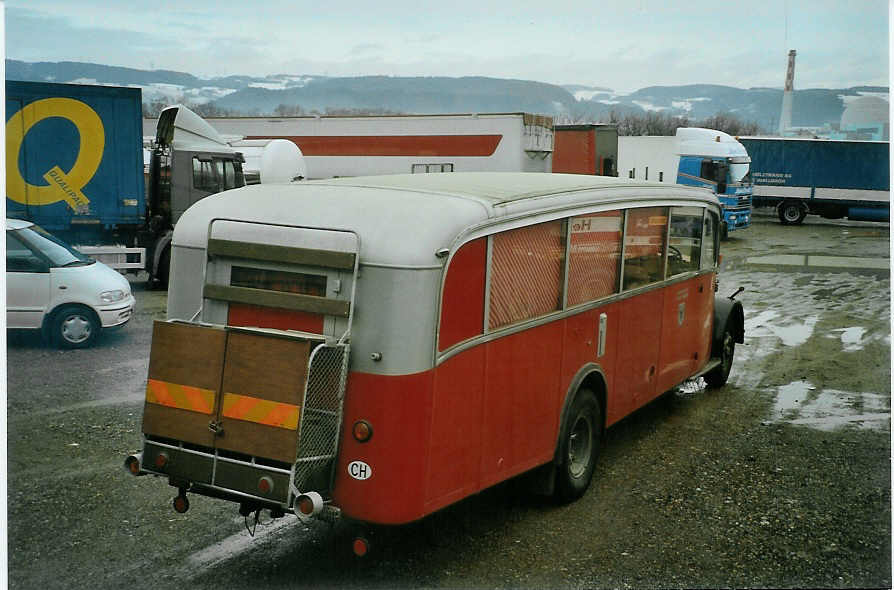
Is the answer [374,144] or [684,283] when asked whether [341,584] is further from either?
[374,144]

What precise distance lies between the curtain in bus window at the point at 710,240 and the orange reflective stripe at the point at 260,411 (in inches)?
210

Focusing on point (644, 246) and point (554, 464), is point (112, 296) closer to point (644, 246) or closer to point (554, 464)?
point (644, 246)

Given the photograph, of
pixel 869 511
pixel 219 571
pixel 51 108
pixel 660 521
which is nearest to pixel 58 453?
pixel 219 571

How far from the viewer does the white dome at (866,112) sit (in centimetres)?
872

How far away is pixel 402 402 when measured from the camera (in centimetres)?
491

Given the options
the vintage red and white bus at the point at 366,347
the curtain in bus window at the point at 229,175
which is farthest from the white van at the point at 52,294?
the vintage red and white bus at the point at 366,347

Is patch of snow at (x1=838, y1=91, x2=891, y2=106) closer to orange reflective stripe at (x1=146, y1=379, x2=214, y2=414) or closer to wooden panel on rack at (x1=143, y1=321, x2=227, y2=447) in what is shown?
wooden panel on rack at (x1=143, y1=321, x2=227, y2=447)

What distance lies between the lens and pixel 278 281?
17.4 ft

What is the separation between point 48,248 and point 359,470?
7945 mm

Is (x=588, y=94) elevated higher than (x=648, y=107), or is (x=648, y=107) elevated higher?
(x=588, y=94)

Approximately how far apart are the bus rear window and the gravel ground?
5.33 feet

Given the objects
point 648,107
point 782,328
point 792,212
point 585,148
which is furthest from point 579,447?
point 648,107

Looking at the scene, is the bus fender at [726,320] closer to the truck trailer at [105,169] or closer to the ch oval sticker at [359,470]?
the ch oval sticker at [359,470]

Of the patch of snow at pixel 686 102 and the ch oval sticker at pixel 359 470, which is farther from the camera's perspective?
the patch of snow at pixel 686 102
